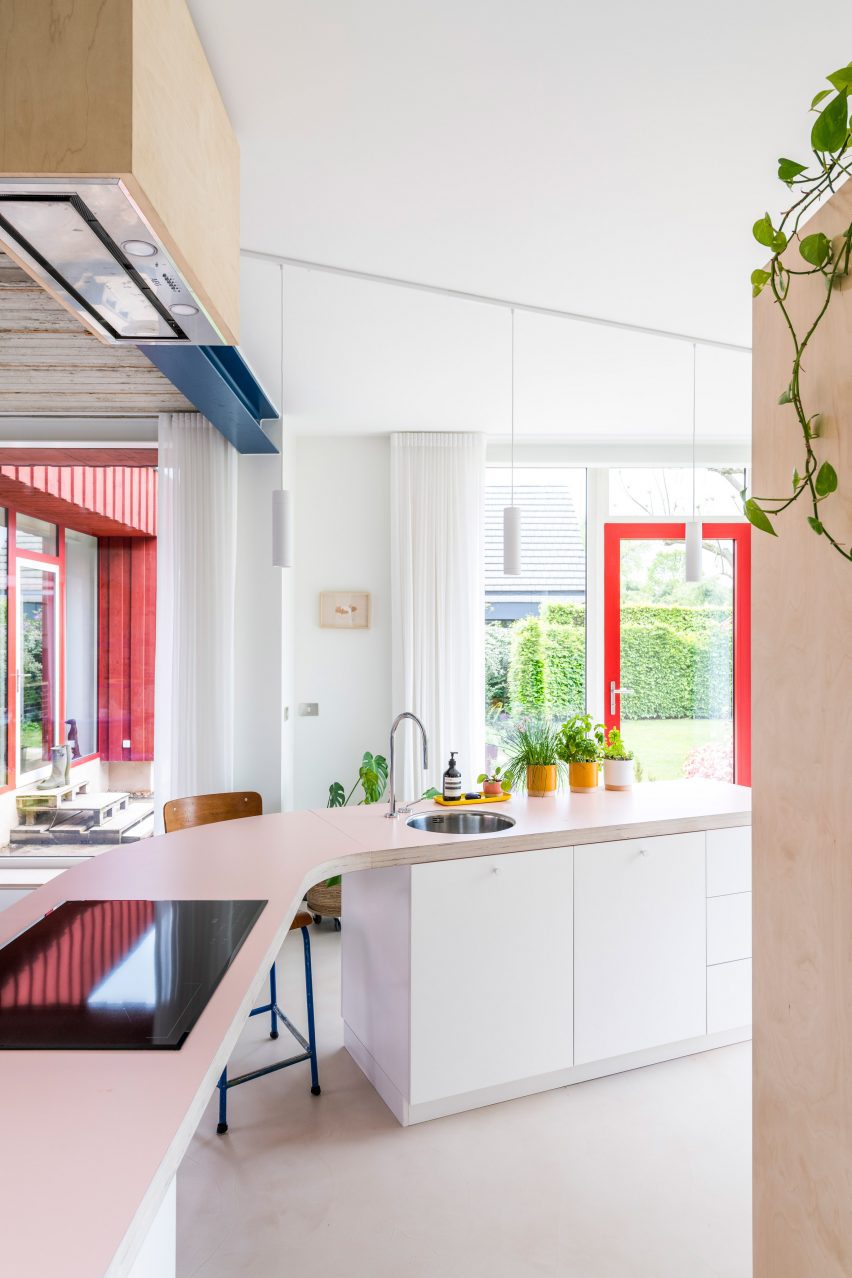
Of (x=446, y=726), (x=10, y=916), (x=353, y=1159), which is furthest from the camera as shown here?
(x=446, y=726)

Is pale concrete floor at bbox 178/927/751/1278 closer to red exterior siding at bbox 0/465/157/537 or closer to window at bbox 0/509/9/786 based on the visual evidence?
window at bbox 0/509/9/786

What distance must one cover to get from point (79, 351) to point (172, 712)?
1.73 meters

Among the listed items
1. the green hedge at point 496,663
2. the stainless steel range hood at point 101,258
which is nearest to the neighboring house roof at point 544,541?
the green hedge at point 496,663

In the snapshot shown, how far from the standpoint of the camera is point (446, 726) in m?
4.64

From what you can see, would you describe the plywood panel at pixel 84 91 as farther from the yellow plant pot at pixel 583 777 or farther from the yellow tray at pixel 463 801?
the yellow plant pot at pixel 583 777

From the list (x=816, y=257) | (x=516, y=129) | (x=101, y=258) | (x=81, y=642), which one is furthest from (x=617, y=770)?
(x=81, y=642)

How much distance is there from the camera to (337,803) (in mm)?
4426

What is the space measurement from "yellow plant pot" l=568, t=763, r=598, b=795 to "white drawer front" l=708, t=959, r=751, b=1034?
80 centimetres

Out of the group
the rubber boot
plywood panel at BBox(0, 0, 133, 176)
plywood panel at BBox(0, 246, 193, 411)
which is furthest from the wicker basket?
plywood panel at BBox(0, 0, 133, 176)

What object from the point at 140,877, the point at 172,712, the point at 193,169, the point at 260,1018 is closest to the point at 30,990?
the point at 140,877

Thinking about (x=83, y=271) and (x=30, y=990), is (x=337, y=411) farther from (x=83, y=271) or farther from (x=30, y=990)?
(x=30, y=990)

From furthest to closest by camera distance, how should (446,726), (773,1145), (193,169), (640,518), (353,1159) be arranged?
(640,518) < (446,726) < (353,1159) < (193,169) < (773,1145)

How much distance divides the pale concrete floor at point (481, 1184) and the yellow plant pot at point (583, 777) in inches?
41.0

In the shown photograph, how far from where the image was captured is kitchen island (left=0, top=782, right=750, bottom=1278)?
849 mm
